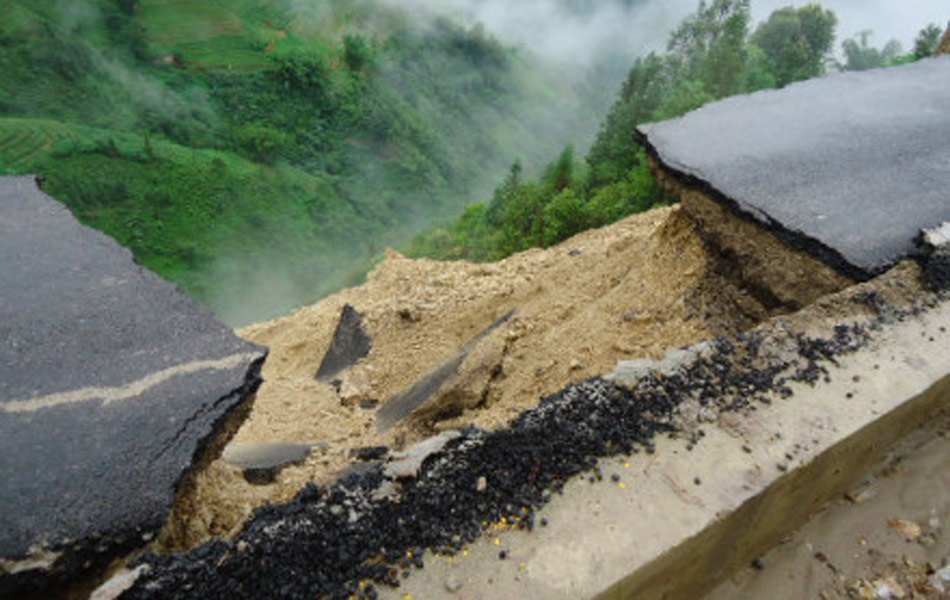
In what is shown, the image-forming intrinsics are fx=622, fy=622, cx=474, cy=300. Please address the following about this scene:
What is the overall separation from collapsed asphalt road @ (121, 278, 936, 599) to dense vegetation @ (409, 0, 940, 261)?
273cm

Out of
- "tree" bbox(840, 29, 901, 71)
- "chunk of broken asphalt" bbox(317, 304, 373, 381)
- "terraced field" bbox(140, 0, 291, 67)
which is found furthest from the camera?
"tree" bbox(840, 29, 901, 71)

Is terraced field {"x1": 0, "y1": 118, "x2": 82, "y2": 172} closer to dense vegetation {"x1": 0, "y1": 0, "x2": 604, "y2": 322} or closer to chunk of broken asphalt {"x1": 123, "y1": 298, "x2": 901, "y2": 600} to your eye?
dense vegetation {"x1": 0, "y1": 0, "x2": 604, "y2": 322}

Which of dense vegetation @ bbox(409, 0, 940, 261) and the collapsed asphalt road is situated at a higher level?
dense vegetation @ bbox(409, 0, 940, 261)

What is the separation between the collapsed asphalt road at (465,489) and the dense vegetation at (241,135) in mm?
26079

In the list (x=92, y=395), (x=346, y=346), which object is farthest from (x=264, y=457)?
(x=346, y=346)

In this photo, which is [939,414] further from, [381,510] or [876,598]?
[381,510]

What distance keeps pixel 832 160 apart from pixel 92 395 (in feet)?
15.7

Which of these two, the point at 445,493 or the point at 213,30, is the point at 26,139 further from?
the point at 445,493

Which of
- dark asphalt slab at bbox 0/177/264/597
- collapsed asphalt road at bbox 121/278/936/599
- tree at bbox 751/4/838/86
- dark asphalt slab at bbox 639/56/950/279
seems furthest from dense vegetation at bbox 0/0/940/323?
collapsed asphalt road at bbox 121/278/936/599

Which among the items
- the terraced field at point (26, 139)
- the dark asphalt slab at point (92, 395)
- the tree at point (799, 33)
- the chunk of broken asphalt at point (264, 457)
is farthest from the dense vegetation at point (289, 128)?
the dark asphalt slab at point (92, 395)

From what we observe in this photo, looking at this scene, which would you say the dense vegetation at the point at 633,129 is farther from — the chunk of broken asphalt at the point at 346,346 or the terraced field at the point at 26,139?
the terraced field at the point at 26,139

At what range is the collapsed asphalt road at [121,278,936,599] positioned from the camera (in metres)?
2.08

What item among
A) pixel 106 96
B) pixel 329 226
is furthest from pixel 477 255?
pixel 106 96

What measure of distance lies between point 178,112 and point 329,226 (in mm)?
13924
